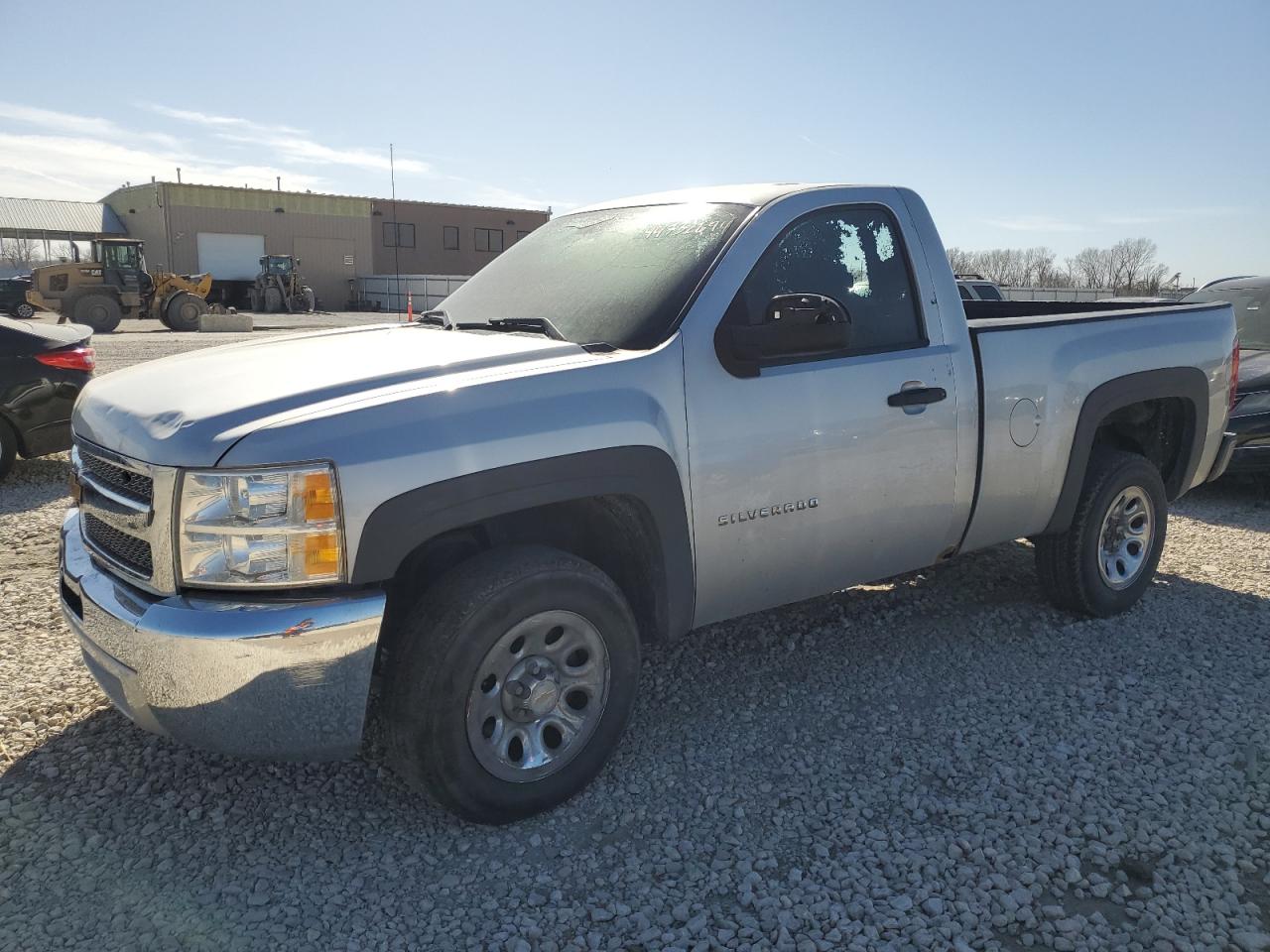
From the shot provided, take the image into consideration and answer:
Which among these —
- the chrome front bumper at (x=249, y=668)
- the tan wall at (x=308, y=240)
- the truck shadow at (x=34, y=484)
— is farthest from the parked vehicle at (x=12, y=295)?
the chrome front bumper at (x=249, y=668)

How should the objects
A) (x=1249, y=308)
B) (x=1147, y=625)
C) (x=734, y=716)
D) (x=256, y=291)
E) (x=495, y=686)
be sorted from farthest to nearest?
(x=256, y=291), (x=1249, y=308), (x=1147, y=625), (x=734, y=716), (x=495, y=686)

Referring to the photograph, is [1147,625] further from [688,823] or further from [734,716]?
[688,823]

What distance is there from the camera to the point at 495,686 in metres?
2.94

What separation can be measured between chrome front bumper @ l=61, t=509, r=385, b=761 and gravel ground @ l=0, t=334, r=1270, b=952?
458 millimetres

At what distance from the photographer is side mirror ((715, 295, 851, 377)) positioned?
3193 mm

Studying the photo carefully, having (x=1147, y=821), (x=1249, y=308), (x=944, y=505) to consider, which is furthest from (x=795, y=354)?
(x=1249, y=308)

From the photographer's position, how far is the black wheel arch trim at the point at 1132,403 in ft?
14.5

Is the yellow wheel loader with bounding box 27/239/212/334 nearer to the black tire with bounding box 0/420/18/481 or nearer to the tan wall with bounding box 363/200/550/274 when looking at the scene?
the black tire with bounding box 0/420/18/481

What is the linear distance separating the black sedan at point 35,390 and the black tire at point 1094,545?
7.05 m

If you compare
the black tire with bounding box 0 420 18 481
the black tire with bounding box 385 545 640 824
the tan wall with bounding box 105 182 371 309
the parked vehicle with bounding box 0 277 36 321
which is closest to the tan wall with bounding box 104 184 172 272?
the tan wall with bounding box 105 182 371 309

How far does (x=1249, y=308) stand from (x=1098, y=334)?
523 centimetres

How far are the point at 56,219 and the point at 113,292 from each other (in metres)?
33.5

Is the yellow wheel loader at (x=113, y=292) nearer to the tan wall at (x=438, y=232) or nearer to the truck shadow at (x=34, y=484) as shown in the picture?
the truck shadow at (x=34, y=484)

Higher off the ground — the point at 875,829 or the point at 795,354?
the point at 795,354
